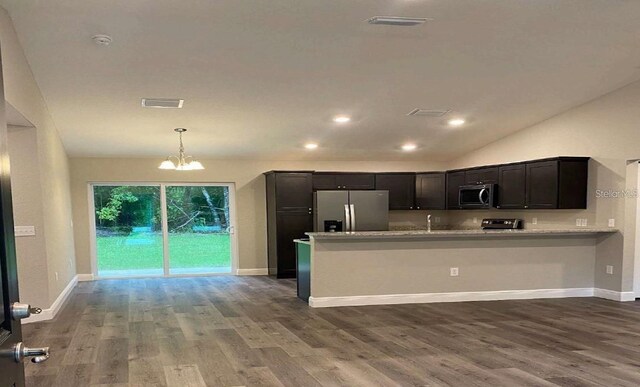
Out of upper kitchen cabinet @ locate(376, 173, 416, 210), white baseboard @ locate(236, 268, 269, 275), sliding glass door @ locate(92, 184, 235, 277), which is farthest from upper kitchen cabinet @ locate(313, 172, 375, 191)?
white baseboard @ locate(236, 268, 269, 275)

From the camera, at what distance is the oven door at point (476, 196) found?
707 centimetres

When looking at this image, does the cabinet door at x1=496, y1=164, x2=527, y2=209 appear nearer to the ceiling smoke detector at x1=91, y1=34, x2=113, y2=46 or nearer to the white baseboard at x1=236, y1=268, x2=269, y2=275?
the white baseboard at x1=236, y1=268, x2=269, y2=275

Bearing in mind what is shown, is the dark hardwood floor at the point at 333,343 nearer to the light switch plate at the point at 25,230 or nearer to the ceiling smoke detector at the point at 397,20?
the light switch plate at the point at 25,230

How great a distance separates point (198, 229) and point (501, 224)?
540 cm

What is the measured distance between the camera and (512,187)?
6.73 metres

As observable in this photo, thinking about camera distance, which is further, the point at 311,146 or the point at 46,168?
the point at 311,146

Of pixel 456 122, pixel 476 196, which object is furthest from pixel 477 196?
pixel 456 122

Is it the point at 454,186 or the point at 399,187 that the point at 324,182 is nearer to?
the point at 399,187

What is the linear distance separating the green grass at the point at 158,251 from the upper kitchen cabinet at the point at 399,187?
3.18 metres

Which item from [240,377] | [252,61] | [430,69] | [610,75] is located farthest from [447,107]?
[240,377]

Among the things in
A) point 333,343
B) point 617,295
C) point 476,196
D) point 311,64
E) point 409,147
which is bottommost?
point 617,295

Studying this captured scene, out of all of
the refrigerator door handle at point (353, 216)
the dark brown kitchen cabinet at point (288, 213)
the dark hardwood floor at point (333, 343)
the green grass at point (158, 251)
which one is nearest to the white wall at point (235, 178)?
the green grass at point (158, 251)

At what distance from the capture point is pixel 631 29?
161 inches

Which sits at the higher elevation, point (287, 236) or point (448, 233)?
point (448, 233)
